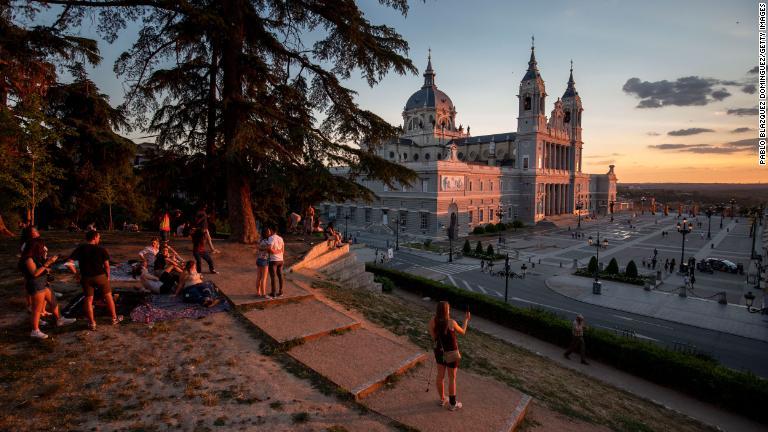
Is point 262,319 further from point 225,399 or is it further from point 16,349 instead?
point 16,349

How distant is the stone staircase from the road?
13.6m

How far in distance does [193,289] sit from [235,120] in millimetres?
6388

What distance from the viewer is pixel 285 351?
6562 mm

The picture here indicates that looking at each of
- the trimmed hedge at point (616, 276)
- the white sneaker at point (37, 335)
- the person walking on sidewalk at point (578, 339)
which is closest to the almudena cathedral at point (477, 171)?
the trimmed hedge at point (616, 276)

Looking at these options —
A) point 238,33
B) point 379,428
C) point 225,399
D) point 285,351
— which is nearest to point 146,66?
point 238,33

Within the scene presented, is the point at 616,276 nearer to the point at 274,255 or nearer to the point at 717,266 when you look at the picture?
the point at 717,266

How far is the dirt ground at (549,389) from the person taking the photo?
645cm

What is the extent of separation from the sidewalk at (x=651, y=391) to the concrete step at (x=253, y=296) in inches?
308

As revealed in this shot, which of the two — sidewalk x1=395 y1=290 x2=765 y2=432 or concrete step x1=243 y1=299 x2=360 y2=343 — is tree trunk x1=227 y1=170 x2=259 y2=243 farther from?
sidewalk x1=395 y1=290 x2=765 y2=432

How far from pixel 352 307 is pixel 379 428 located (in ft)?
16.4

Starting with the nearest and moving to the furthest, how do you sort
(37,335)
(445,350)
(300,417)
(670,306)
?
(300,417) → (445,350) → (37,335) → (670,306)

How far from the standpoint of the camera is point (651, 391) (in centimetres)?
1145

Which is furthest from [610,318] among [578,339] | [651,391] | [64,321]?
[64,321]

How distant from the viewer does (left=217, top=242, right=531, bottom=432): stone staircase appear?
17.6ft
